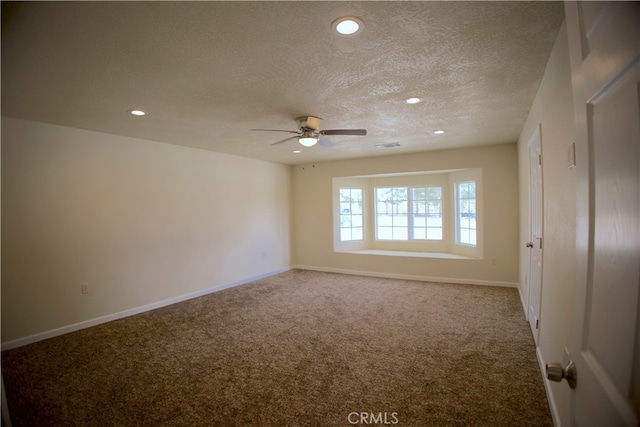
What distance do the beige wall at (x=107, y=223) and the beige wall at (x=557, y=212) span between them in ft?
15.2

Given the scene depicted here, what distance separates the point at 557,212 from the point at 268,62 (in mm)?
2206

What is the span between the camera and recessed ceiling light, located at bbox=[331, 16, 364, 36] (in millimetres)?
1593

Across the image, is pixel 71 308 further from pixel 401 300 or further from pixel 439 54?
pixel 439 54

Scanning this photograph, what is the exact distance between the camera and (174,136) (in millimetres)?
4090

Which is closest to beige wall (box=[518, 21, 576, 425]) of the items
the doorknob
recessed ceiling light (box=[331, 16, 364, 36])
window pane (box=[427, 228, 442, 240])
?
Result: the doorknob

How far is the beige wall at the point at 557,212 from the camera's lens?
5.37ft

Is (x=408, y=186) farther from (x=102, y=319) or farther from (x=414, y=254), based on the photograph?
(x=102, y=319)

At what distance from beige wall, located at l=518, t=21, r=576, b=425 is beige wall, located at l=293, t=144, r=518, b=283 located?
271 centimetres

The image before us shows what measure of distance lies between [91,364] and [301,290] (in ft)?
9.82

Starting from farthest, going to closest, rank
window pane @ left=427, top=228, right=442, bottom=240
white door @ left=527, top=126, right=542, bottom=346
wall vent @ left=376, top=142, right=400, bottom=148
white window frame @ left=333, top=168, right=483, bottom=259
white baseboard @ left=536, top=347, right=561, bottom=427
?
window pane @ left=427, top=228, right=442, bottom=240 < white window frame @ left=333, top=168, right=483, bottom=259 < wall vent @ left=376, top=142, right=400, bottom=148 < white door @ left=527, top=126, right=542, bottom=346 < white baseboard @ left=536, top=347, right=561, bottom=427

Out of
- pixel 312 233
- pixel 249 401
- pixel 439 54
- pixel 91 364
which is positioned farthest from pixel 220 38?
pixel 312 233

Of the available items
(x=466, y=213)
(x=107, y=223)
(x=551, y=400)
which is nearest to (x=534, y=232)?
(x=551, y=400)

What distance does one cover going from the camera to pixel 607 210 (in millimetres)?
604

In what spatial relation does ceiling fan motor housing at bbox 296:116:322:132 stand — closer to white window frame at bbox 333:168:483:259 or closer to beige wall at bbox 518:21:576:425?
beige wall at bbox 518:21:576:425
